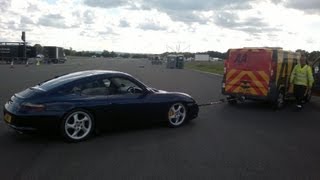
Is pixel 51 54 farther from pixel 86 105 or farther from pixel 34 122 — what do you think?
pixel 34 122

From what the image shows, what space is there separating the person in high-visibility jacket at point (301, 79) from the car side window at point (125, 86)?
6347 millimetres

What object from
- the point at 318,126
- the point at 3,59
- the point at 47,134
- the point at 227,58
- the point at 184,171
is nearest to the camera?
the point at 184,171

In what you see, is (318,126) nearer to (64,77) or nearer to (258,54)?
(258,54)

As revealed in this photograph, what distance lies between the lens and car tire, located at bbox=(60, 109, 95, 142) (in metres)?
7.86

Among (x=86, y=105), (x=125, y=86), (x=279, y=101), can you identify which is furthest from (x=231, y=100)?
(x=86, y=105)

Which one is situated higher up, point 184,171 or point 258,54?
point 258,54

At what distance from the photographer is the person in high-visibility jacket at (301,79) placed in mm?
13578

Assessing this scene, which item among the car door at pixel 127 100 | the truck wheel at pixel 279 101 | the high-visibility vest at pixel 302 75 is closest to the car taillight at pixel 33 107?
the car door at pixel 127 100

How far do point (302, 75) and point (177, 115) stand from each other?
5.47 m

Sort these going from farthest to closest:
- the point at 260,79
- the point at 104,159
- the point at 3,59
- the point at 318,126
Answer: the point at 3,59 < the point at 260,79 < the point at 318,126 < the point at 104,159

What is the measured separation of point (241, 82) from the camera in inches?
557

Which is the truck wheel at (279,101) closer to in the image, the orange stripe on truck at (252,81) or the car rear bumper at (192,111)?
the orange stripe on truck at (252,81)

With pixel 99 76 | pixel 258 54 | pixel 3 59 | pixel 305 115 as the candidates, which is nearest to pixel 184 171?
pixel 99 76

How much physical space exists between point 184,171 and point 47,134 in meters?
3.16
